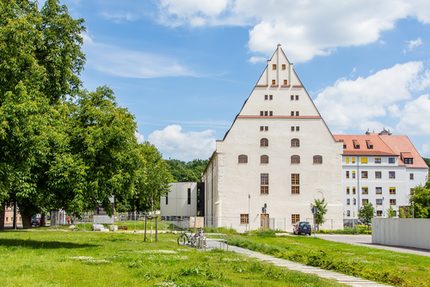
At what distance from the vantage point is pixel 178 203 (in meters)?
103

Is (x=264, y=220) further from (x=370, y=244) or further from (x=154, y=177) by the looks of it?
(x=370, y=244)

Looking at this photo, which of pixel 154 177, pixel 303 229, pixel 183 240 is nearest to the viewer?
pixel 183 240

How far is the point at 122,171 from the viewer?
97.5ft

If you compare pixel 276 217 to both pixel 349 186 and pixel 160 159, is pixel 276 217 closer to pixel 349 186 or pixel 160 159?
pixel 160 159

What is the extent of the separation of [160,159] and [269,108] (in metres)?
28.3

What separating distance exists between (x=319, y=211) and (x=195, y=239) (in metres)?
42.4

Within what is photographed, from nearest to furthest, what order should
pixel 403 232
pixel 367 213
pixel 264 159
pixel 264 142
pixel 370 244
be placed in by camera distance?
pixel 403 232 < pixel 370 244 < pixel 264 142 < pixel 264 159 < pixel 367 213

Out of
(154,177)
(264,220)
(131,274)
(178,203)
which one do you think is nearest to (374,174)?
(178,203)

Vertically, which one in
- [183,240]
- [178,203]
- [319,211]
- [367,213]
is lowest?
[183,240]

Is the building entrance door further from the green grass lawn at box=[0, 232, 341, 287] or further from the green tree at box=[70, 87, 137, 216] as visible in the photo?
the green grass lawn at box=[0, 232, 341, 287]

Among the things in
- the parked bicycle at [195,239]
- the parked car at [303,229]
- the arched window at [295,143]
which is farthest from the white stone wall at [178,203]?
the parked bicycle at [195,239]

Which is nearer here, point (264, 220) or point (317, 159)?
point (264, 220)

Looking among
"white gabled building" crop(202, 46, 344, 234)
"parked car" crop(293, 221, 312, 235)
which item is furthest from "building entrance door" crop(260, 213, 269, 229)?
"parked car" crop(293, 221, 312, 235)

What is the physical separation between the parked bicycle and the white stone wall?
66164mm
